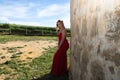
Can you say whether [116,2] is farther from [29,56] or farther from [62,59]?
[29,56]

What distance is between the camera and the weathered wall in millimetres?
3721

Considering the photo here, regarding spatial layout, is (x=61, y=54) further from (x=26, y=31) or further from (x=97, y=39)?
(x=26, y=31)

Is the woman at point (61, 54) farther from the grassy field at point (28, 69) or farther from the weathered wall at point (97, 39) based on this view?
the weathered wall at point (97, 39)

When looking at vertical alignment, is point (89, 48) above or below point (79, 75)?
above

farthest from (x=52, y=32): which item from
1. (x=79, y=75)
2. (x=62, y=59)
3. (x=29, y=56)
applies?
(x=79, y=75)

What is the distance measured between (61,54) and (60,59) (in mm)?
172

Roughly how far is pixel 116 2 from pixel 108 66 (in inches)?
39.3

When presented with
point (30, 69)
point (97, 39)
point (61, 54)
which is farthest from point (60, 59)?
point (97, 39)

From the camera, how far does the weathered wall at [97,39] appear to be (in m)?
3.72

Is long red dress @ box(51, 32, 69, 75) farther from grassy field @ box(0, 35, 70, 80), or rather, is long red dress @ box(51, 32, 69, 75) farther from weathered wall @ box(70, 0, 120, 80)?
weathered wall @ box(70, 0, 120, 80)

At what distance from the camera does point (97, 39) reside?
4.40m

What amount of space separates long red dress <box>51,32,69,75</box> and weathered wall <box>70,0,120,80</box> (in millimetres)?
1846

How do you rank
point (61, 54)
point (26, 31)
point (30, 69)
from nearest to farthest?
point (61, 54) < point (30, 69) < point (26, 31)

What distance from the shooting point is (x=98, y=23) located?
170 inches
